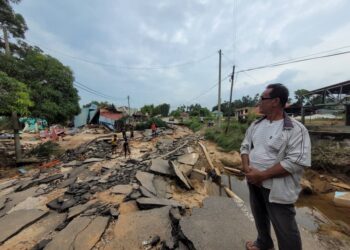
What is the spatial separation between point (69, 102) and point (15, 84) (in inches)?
209

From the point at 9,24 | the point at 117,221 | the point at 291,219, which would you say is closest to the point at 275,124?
the point at 291,219

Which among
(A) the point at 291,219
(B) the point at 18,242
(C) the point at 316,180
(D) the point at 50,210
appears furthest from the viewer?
(C) the point at 316,180

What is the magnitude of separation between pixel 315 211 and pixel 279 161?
16.1 feet

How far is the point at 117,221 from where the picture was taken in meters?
3.50

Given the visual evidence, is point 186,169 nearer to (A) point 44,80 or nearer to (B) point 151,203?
(B) point 151,203

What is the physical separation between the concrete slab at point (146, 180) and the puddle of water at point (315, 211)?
2.29m

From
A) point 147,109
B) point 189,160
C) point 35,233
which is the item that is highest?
point 147,109

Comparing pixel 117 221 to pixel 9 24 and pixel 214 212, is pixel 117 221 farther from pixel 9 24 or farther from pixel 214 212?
pixel 9 24

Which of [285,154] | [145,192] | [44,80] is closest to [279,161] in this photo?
[285,154]

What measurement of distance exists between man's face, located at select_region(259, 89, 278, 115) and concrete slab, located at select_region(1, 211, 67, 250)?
3779 mm

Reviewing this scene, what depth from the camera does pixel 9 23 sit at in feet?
32.1

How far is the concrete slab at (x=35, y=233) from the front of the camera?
3195 mm

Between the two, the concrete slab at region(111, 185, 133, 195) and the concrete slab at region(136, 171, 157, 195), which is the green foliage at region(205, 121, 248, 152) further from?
the concrete slab at region(111, 185, 133, 195)

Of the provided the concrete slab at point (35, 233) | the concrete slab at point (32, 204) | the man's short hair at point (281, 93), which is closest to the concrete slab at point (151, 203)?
the concrete slab at point (35, 233)
